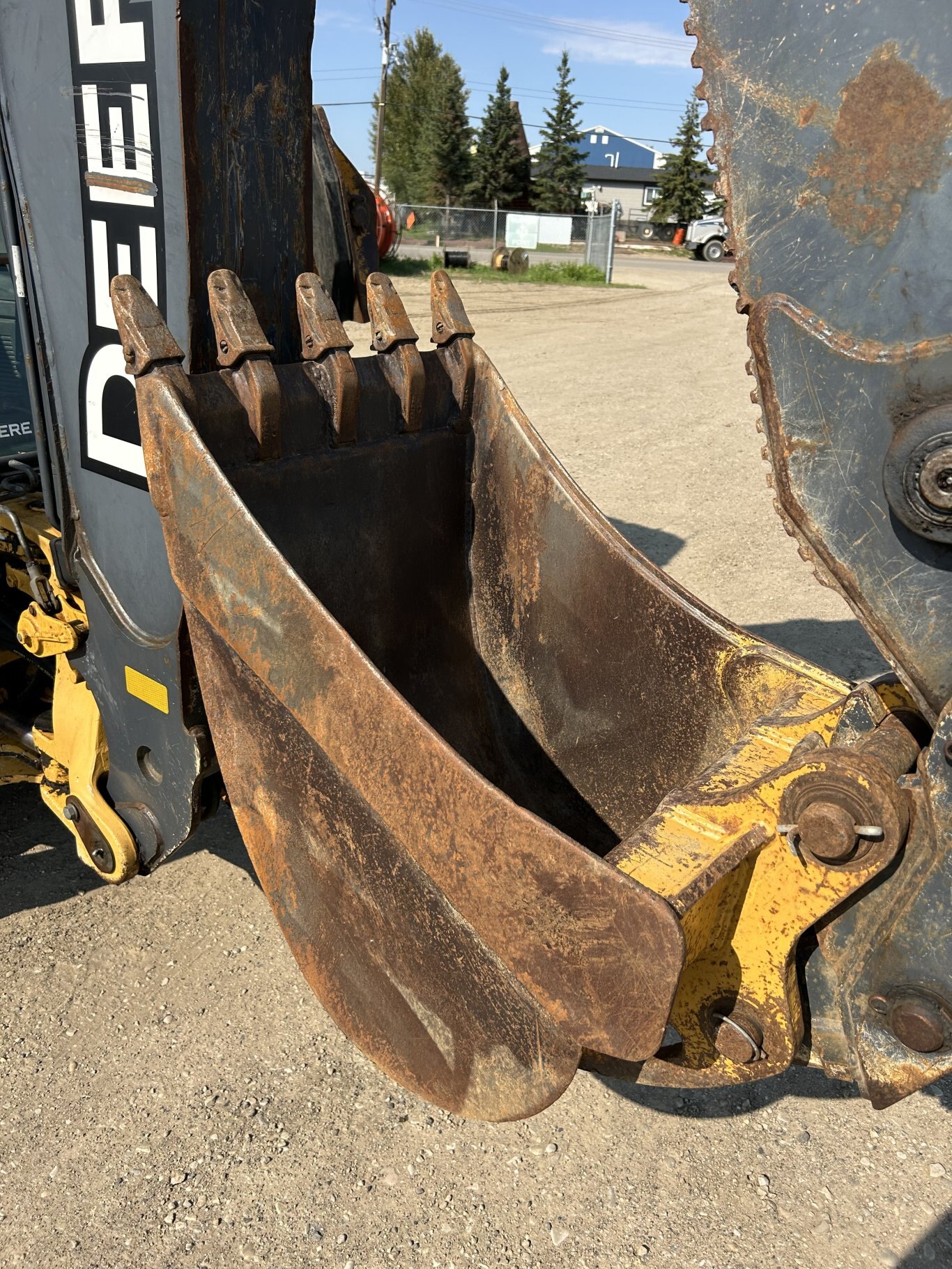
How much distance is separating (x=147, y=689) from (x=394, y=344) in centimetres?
95

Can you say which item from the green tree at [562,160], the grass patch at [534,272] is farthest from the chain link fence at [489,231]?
the green tree at [562,160]

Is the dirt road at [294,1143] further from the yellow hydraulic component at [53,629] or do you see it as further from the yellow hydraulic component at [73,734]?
the yellow hydraulic component at [53,629]

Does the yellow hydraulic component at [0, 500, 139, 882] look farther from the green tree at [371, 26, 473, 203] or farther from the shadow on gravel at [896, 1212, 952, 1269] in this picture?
the green tree at [371, 26, 473, 203]

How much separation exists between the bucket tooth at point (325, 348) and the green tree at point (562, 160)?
139 feet

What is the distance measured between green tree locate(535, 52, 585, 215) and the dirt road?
42.6 metres

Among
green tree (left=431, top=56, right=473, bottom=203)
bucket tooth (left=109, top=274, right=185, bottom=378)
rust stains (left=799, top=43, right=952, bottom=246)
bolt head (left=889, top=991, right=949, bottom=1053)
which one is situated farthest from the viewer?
green tree (left=431, top=56, right=473, bottom=203)

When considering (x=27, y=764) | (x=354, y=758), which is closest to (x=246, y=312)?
→ (x=354, y=758)

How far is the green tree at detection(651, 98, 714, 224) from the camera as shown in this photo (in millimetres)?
46500

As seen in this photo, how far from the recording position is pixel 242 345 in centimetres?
184

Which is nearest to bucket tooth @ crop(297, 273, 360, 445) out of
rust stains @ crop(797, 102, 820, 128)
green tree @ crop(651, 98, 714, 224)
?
rust stains @ crop(797, 102, 820, 128)

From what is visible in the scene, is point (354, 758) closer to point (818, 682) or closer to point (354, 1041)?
point (354, 1041)

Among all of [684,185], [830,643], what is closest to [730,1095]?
[830,643]

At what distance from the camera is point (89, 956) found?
2717 mm

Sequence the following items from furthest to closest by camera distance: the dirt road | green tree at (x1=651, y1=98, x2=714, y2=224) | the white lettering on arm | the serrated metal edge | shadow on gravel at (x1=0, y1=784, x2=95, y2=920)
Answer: green tree at (x1=651, y1=98, x2=714, y2=224)
shadow on gravel at (x1=0, y1=784, x2=95, y2=920)
the dirt road
the white lettering on arm
the serrated metal edge
